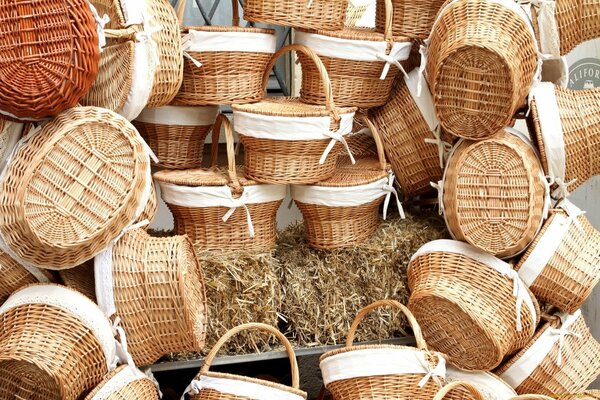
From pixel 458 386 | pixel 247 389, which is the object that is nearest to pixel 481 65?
pixel 458 386

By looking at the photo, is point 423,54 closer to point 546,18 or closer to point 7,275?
point 546,18

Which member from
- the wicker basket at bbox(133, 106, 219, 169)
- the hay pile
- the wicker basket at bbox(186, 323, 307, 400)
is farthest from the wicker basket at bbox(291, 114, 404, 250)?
the wicker basket at bbox(186, 323, 307, 400)

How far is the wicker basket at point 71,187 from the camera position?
2131 millimetres

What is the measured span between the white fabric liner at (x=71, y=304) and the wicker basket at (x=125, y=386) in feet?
0.19

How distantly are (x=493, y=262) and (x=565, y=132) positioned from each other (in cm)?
52

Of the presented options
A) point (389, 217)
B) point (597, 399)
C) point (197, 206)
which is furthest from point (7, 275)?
point (597, 399)

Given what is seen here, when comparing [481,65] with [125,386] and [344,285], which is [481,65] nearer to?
[344,285]

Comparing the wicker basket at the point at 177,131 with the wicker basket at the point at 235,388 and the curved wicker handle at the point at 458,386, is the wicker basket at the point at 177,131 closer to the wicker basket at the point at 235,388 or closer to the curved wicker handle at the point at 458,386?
the wicker basket at the point at 235,388

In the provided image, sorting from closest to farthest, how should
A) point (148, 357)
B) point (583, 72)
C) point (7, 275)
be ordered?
point (7, 275) → point (148, 357) → point (583, 72)

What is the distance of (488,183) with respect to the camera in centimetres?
271

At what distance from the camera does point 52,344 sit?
2166mm

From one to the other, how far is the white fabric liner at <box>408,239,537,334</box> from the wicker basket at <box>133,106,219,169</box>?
0.94 metres

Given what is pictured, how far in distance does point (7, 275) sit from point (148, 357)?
502 millimetres

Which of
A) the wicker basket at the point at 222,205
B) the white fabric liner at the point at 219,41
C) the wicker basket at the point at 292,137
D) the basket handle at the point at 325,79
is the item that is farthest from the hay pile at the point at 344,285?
the white fabric liner at the point at 219,41
